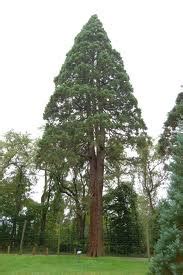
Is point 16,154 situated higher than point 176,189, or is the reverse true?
point 16,154

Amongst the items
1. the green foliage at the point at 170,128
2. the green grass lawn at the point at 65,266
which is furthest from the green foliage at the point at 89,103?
the green grass lawn at the point at 65,266

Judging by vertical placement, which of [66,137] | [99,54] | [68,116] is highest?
[99,54]

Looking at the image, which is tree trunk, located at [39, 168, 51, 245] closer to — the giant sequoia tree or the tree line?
the tree line

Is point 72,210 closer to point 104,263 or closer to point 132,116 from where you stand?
point 132,116

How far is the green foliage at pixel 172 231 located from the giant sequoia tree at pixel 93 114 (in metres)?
12.3

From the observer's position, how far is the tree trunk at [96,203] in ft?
68.5

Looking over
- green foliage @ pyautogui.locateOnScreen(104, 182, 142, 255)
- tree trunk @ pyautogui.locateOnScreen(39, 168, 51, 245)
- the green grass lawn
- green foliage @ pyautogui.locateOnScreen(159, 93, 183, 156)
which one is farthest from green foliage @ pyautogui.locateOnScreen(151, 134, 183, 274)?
tree trunk @ pyautogui.locateOnScreen(39, 168, 51, 245)

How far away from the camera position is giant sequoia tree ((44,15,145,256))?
68.2 feet

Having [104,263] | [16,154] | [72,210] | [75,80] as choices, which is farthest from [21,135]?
[104,263]

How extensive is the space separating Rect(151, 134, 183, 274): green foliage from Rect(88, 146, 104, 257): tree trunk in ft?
43.0

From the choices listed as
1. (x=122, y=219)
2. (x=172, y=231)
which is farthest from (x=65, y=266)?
(x=122, y=219)

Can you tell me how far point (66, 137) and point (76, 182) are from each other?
11.7 meters

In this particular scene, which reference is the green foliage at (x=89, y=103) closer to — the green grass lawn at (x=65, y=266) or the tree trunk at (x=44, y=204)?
the green grass lawn at (x=65, y=266)

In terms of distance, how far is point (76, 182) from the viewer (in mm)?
31609
